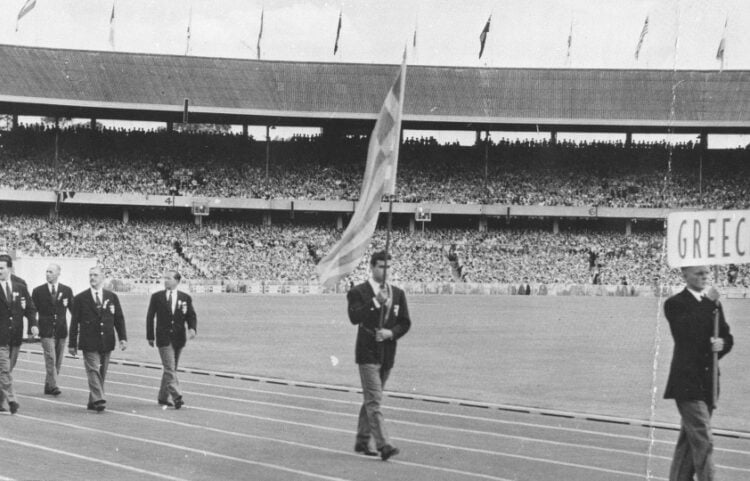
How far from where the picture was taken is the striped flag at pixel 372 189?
945cm

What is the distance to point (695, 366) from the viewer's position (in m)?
7.95

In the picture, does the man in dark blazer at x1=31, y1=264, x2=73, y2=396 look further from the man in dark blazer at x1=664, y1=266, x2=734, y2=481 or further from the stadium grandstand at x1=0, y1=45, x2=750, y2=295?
the stadium grandstand at x1=0, y1=45, x2=750, y2=295

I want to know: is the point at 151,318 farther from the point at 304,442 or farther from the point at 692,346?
the point at 692,346

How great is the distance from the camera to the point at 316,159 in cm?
6406

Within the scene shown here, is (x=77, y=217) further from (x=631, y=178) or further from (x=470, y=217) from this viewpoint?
(x=631, y=178)

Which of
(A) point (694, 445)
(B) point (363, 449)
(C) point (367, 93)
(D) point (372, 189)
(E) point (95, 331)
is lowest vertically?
(B) point (363, 449)

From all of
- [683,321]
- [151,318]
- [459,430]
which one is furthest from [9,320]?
[683,321]

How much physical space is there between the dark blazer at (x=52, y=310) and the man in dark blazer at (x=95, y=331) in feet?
6.13

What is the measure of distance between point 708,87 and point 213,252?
28.2m

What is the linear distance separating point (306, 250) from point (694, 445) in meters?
51.9

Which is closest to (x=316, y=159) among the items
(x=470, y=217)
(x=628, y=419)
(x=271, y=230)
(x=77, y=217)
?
(x=271, y=230)

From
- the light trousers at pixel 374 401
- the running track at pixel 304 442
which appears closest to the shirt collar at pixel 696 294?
the running track at pixel 304 442

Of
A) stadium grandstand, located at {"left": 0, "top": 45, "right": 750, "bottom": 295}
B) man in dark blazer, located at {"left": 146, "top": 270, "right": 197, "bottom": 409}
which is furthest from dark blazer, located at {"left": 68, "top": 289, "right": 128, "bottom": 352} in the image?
stadium grandstand, located at {"left": 0, "top": 45, "right": 750, "bottom": 295}

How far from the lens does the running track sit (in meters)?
9.43
